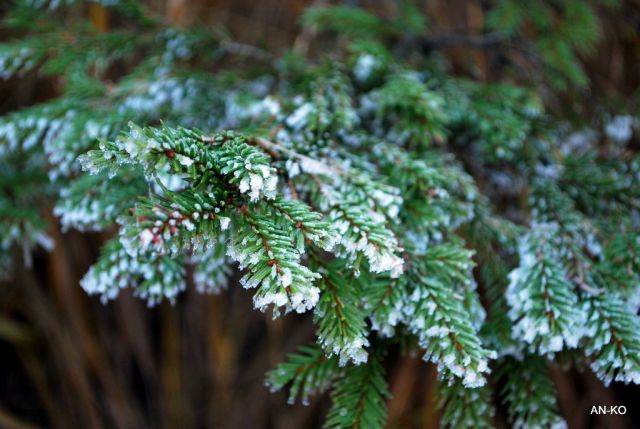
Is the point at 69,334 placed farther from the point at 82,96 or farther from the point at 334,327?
the point at 334,327

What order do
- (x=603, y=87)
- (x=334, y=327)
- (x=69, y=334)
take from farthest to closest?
(x=69, y=334) → (x=603, y=87) → (x=334, y=327)

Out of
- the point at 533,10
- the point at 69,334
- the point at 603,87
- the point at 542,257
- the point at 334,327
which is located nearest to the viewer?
the point at 334,327

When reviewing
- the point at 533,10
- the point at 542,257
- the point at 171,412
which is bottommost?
the point at 171,412

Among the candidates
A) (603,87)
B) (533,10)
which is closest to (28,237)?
(533,10)

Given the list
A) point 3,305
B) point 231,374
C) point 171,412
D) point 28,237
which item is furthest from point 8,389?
point 28,237

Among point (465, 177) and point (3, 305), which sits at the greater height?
point (465, 177)

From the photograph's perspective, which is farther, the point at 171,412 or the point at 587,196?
the point at 171,412
